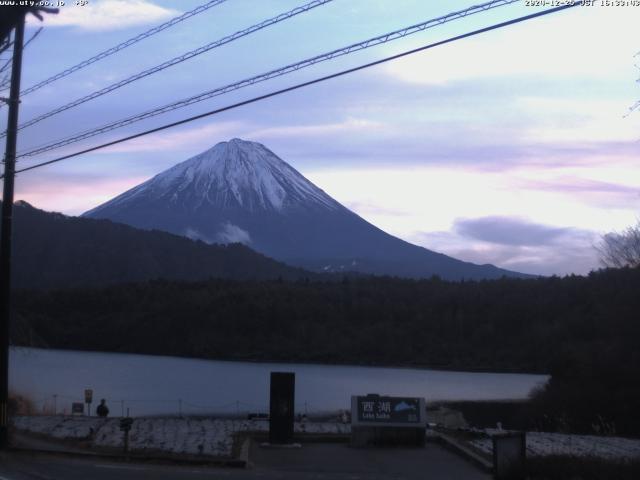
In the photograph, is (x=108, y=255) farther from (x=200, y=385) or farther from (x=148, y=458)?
(x=148, y=458)

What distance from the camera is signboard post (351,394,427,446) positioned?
840 inches

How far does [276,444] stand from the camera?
21250 mm

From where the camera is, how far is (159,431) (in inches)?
934

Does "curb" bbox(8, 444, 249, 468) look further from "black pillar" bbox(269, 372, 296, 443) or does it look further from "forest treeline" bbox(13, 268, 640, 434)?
"forest treeline" bbox(13, 268, 640, 434)

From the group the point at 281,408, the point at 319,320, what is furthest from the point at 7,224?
the point at 319,320

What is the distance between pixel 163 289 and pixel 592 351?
7716 centimetres

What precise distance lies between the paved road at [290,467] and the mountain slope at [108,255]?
4748 inches

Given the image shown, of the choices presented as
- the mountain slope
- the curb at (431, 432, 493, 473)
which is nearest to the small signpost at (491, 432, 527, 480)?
the curb at (431, 432, 493, 473)

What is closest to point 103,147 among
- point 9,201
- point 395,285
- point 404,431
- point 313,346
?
point 9,201

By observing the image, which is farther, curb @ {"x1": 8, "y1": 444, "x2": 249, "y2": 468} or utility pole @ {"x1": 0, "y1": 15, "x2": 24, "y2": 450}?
utility pole @ {"x1": 0, "y1": 15, "x2": 24, "y2": 450}

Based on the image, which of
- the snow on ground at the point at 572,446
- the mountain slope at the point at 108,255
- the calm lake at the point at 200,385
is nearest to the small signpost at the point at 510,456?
the snow on ground at the point at 572,446

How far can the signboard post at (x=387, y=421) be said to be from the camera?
21344 millimetres

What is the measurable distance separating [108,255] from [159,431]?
130 metres

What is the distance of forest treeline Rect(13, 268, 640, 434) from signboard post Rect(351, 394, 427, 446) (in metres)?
62.0
